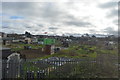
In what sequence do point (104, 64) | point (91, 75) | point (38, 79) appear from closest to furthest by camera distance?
point (38, 79) → point (91, 75) → point (104, 64)

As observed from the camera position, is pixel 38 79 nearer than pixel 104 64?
Yes

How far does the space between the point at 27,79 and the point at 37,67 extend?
692 millimetres

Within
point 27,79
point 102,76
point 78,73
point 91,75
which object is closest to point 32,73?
point 27,79

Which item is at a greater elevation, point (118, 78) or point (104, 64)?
point (104, 64)

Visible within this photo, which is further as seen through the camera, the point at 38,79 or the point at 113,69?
the point at 113,69

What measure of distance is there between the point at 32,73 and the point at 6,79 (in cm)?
108

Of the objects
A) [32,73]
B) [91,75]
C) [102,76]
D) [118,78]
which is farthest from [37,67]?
[118,78]

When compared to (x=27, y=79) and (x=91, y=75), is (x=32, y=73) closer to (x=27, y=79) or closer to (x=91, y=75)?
(x=27, y=79)

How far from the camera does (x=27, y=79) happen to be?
5227 mm

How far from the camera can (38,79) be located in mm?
5215

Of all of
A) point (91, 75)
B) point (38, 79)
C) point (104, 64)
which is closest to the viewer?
point (38, 79)

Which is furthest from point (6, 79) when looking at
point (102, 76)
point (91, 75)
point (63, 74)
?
point (102, 76)

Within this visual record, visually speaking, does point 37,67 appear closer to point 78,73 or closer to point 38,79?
point 38,79

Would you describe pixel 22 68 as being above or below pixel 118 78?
above
